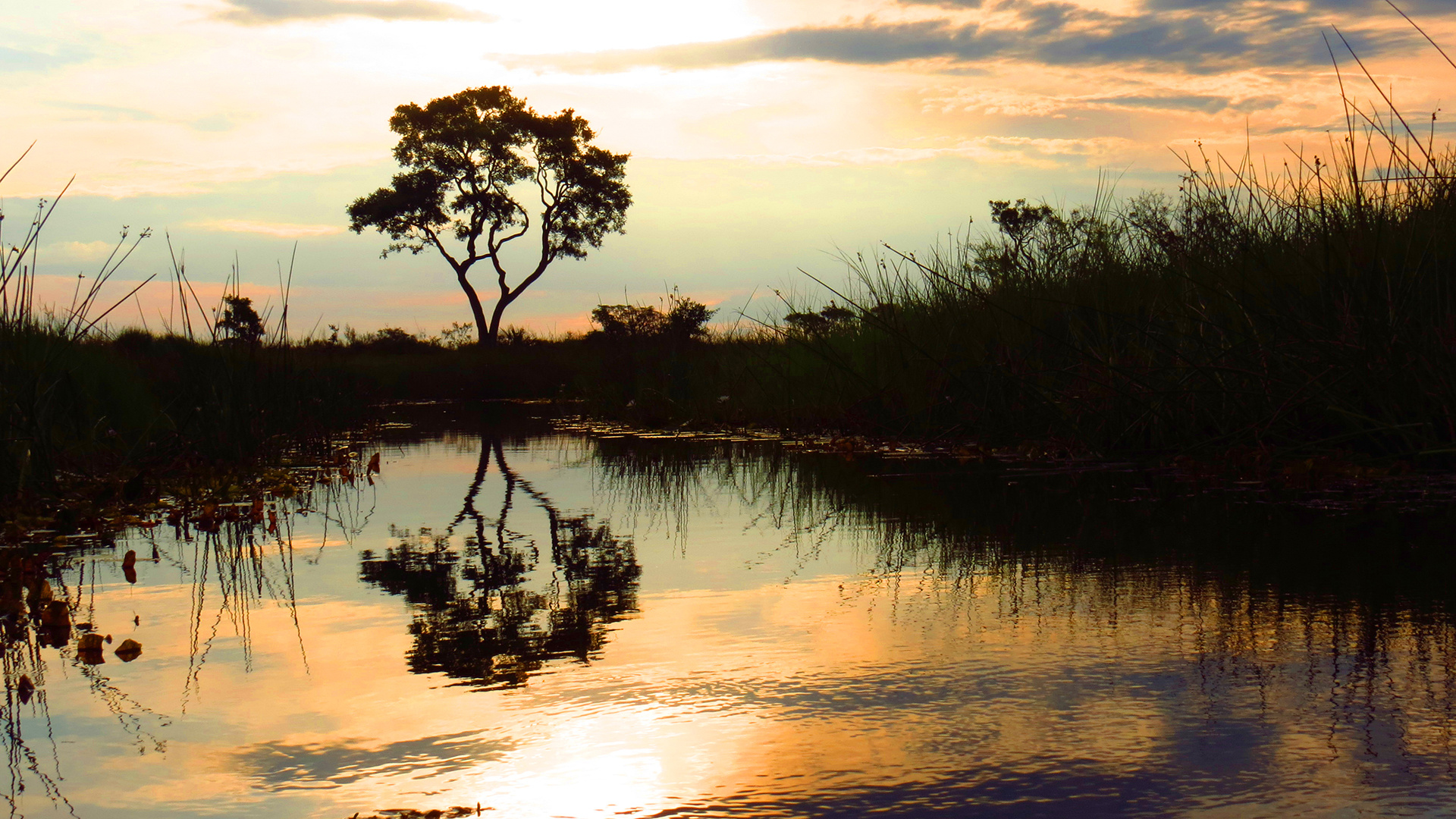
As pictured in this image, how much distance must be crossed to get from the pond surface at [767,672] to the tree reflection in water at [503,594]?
2 centimetres

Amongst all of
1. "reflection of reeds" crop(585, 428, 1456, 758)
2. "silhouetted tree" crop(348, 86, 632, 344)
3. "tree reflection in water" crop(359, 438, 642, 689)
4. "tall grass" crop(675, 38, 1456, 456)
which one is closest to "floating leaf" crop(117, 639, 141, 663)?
"tree reflection in water" crop(359, 438, 642, 689)

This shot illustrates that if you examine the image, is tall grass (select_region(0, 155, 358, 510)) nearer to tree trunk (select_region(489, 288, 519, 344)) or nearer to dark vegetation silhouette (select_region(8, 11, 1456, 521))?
dark vegetation silhouette (select_region(8, 11, 1456, 521))

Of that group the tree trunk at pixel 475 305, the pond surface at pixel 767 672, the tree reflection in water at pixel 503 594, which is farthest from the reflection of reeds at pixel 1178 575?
the tree trunk at pixel 475 305

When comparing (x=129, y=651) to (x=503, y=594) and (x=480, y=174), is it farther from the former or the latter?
(x=480, y=174)

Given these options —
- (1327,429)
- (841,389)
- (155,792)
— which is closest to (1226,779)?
(155,792)

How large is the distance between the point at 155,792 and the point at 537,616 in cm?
116

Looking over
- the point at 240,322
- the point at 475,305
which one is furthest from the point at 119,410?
the point at 475,305

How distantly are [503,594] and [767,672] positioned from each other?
1114mm

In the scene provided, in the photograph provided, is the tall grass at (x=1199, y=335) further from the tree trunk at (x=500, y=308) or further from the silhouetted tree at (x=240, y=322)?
the tree trunk at (x=500, y=308)

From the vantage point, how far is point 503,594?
10.3 feet

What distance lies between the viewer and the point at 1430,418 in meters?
4.64

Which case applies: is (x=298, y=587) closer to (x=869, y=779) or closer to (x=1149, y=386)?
(x=869, y=779)

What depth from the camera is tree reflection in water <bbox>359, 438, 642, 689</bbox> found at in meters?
2.45

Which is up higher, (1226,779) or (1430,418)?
(1430,418)
